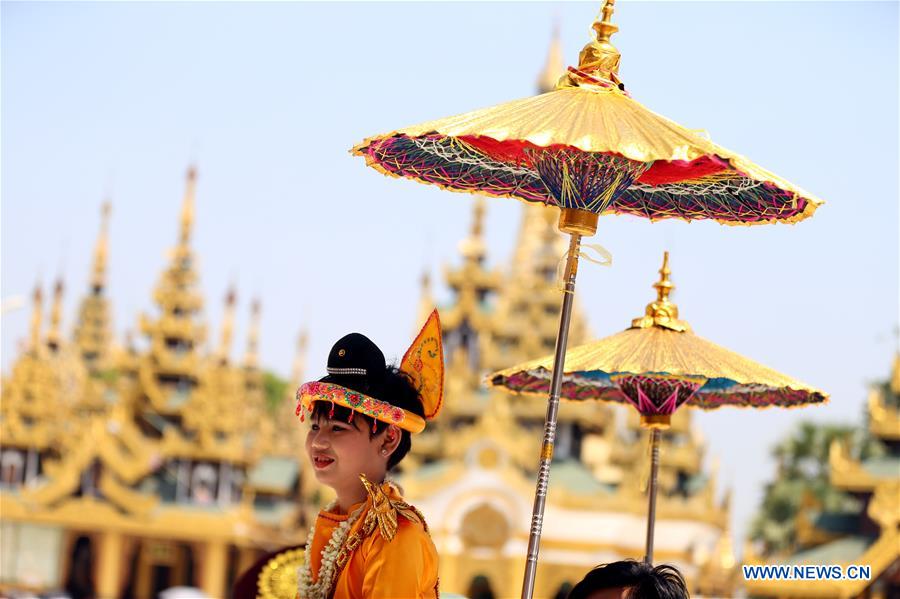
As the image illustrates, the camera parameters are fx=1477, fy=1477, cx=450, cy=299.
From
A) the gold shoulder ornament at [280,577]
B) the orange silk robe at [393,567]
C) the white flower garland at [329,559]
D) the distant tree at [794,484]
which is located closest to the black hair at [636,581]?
the orange silk robe at [393,567]

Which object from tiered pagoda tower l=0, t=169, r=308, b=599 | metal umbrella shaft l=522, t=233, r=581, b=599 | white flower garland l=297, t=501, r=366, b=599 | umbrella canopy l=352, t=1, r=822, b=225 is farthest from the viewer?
tiered pagoda tower l=0, t=169, r=308, b=599

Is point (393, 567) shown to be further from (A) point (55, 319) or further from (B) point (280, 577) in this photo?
(A) point (55, 319)

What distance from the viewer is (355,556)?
12.4ft

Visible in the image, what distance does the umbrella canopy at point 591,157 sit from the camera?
3.99 meters

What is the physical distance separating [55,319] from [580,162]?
3202 cm

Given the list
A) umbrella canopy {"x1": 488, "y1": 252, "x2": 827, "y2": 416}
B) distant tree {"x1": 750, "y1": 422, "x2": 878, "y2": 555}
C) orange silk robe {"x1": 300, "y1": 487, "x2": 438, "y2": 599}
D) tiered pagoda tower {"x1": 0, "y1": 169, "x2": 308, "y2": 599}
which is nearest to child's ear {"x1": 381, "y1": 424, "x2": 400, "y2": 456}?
orange silk robe {"x1": 300, "y1": 487, "x2": 438, "y2": 599}

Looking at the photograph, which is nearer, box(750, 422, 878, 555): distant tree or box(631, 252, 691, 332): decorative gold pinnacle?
box(631, 252, 691, 332): decorative gold pinnacle

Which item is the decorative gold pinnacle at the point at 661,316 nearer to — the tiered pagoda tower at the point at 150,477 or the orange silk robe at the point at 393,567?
the orange silk robe at the point at 393,567

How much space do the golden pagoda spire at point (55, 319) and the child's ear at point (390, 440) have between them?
31.8 meters

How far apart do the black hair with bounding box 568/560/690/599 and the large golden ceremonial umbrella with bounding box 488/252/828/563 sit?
114 inches

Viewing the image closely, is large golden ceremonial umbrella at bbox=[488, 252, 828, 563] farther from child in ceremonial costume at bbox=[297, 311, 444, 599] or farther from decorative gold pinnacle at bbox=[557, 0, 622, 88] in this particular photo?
child in ceremonial costume at bbox=[297, 311, 444, 599]

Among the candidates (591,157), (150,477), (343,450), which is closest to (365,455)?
(343,450)

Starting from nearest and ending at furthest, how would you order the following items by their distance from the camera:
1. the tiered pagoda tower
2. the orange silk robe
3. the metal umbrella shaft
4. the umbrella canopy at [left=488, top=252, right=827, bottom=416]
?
the orange silk robe
the metal umbrella shaft
the umbrella canopy at [left=488, top=252, right=827, bottom=416]
the tiered pagoda tower

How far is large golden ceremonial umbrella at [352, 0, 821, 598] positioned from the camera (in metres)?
4.00
